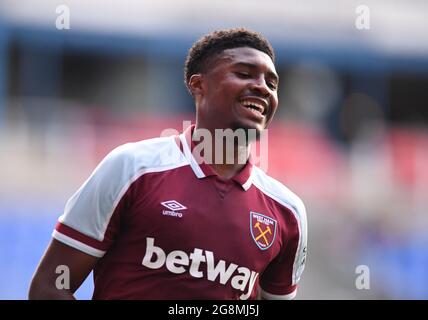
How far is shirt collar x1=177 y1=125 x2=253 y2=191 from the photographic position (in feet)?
12.2

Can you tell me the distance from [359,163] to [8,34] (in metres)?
6.80

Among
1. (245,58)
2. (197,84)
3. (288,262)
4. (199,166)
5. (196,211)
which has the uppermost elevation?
(245,58)

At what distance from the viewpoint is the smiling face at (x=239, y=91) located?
3.68m

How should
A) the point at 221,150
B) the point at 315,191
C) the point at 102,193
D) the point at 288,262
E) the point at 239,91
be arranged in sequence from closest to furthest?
the point at 102,193
the point at 239,91
the point at 221,150
the point at 288,262
the point at 315,191

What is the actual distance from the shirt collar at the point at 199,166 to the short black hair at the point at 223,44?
0.36 m

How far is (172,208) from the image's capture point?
3516 mm

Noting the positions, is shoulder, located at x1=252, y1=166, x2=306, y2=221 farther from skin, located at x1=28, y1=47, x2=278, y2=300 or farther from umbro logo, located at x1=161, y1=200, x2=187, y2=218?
umbro logo, located at x1=161, y1=200, x2=187, y2=218

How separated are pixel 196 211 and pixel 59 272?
69 centimetres

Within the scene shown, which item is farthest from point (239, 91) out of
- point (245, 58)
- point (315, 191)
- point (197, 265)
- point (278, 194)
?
point (315, 191)

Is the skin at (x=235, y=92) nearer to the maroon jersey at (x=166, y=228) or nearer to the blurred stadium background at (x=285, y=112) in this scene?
the maroon jersey at (x=166, y=228)

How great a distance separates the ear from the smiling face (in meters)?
0.04

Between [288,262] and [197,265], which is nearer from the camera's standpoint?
[197,265]

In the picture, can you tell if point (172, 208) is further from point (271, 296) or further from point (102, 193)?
point (271, 296)

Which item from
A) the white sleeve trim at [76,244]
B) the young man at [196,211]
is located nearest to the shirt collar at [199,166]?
the young man at [196,211]
